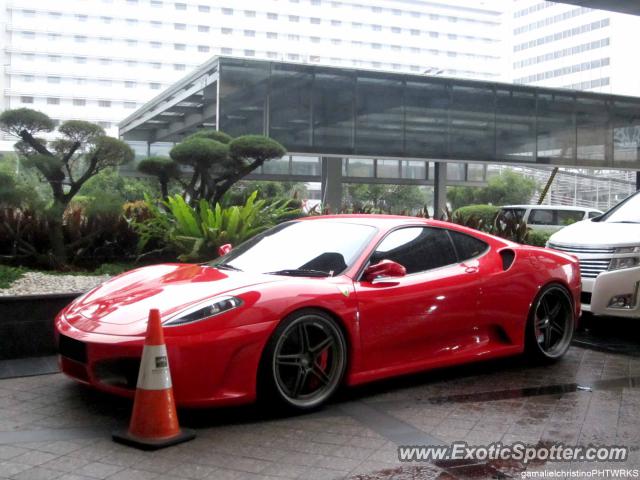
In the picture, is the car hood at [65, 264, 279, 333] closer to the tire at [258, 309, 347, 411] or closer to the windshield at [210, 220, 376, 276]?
the windshield at [210, 220, 376, 276]

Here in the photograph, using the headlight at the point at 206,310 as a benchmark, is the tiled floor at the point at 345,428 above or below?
below

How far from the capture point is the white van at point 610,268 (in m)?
7.13

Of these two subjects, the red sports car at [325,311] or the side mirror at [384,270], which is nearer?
the red sports car at [325,311]

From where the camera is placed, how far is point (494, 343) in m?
5.59

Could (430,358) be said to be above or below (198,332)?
below

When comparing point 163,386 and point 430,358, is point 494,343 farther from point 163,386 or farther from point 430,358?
point 163,386

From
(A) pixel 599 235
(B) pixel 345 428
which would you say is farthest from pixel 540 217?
(B) pixel 345 428

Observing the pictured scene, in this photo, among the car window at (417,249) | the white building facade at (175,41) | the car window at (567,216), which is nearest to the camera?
the car window at (417,249)

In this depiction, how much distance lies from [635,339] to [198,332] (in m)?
5.34

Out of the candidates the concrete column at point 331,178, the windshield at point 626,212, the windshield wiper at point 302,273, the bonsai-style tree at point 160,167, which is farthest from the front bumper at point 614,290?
the concrete column at point 331,178

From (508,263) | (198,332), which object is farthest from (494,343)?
(198,332)

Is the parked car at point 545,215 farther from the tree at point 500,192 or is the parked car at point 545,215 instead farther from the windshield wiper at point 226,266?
the windshield wiper at point 226,266

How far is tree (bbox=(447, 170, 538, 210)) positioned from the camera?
33719 millimetres

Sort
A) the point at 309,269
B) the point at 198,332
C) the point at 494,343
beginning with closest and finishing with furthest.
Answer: the point at 198,332, the point at 309,269, the point at 494,343
